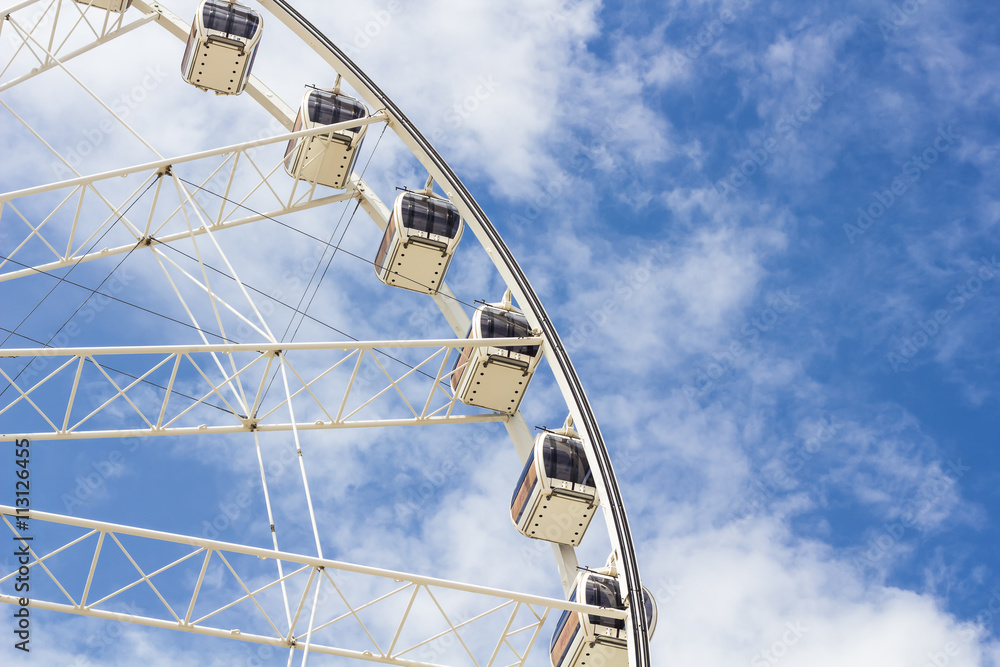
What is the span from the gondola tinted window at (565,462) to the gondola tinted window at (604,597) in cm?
135

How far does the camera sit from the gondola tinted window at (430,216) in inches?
667

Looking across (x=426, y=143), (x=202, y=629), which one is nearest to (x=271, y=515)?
(x=202, y=629)

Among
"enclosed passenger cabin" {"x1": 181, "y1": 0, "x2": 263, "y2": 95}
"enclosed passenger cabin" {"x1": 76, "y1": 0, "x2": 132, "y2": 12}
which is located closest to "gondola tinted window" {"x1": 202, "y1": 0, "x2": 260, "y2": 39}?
"enclosed passenger cabin" {"x1": 181, "y1": 0, "x2": 263, "y2": 95}

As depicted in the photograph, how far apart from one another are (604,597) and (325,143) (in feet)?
28.0

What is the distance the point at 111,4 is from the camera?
19281mm

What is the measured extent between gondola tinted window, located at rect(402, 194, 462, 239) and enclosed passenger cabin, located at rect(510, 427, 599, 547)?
147 inches

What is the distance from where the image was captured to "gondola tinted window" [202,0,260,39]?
722 inches

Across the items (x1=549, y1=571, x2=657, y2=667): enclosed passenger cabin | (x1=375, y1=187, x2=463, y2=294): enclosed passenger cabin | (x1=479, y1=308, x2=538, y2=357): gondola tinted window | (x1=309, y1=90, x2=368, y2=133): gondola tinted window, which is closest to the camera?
(x1=549, y1=571, x2=657, y2=667): enclosed passenger cabin

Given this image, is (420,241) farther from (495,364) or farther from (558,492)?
(558,492)

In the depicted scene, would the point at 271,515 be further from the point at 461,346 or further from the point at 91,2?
the point at 91,2

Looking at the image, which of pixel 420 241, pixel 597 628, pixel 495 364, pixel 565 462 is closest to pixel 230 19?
pixel 420 241

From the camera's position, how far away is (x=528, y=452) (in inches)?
653

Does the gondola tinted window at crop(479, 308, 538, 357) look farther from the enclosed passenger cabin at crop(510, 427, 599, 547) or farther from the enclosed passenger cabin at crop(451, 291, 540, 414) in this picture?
the enclosed passenger cabin at crop(510, 427, 599, 547)

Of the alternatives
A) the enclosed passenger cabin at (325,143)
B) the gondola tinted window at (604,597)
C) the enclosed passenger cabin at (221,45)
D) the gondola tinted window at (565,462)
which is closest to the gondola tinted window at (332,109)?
the enclosed passenger cabin at (325,143)
